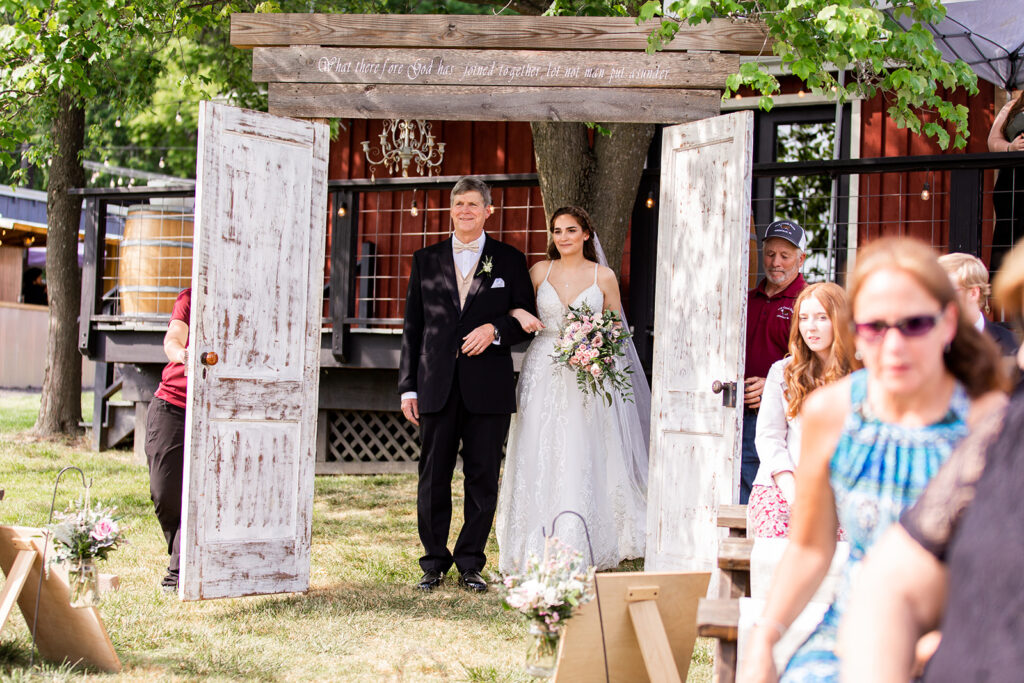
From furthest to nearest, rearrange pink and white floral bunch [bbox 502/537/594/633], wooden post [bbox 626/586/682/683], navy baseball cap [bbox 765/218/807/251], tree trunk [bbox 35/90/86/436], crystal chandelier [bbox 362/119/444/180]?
crystal chandelier [bbox 362/119/444/180], tree trunk [bbox 35/90/86/436], navy baseball cap [bbox 765/218/807/251], wooden post [bbox 626/586/682/683], pink and white floral bunch [bbox 502/537/594/633]

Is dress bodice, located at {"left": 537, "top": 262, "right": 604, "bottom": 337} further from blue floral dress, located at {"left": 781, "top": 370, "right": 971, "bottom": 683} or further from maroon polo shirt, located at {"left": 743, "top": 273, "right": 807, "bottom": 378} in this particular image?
blue floral dress, located at {"left": 781, "top": 370, "right": 971, "bottom": 683}

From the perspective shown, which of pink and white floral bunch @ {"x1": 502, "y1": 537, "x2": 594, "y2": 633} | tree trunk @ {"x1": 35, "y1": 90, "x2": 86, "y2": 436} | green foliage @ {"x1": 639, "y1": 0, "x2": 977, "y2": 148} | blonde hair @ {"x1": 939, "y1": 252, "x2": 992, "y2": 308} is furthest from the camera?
tree trunk @ {"x1": 35, "y1": 90, "x2": 86, "y2": 436}

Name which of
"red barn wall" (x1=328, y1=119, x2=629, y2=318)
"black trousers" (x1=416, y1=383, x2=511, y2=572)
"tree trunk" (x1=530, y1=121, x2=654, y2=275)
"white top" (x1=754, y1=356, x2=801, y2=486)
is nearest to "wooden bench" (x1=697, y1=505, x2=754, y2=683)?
"white top" (x1=754, y1=356, x2=801, y2=486)

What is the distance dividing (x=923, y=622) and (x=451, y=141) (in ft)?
35.6

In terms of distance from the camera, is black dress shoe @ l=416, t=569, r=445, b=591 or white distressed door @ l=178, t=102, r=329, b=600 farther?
black dress shoe @ l=416, t=569, r=445, b=591

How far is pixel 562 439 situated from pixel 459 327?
32.8 inches

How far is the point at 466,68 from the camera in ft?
17.4

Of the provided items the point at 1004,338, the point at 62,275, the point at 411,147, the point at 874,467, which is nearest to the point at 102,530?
the point at 874,467

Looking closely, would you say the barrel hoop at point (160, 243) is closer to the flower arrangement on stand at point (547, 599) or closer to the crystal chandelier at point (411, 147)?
the crystal chandelier at point (411, 147)

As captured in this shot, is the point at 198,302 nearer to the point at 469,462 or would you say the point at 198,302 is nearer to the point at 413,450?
the point at 469,462

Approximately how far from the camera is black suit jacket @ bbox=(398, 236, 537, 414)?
5.29 m

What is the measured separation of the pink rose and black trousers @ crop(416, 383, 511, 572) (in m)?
1.89

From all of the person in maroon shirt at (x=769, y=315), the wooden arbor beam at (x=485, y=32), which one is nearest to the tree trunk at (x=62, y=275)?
the wooden arbor beam at (x=485, y=32)

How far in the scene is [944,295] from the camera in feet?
5.43
